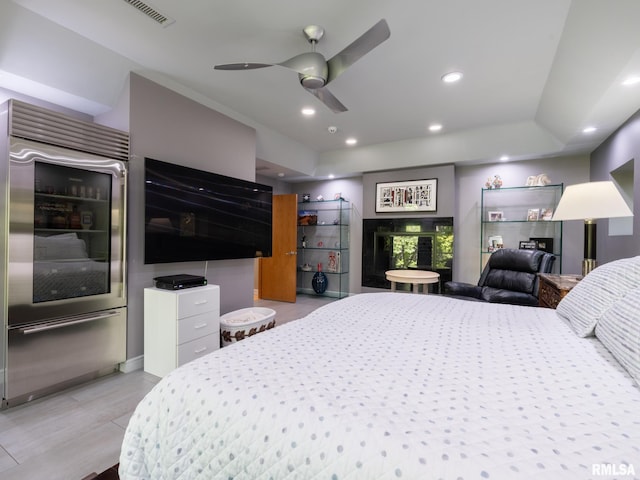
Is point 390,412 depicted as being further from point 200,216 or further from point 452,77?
point 452,77

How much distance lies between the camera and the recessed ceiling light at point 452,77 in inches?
105

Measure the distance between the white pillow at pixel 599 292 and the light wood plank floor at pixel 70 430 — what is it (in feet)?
7.84

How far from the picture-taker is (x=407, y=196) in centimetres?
478

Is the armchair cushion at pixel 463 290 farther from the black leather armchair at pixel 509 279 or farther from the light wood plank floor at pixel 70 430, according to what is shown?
the light wood plank floor at pixel 70 430

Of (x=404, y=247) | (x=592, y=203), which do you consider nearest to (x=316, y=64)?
(x=592, y=203)

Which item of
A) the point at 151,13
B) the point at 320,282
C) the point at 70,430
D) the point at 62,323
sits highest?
the point at 151,13

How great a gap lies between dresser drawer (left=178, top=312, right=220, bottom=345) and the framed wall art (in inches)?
128

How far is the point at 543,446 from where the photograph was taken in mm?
613

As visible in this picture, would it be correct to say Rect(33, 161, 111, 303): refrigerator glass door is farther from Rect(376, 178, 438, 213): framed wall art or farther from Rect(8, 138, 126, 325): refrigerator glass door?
Rect(376, 178, 438, 213): framed wall art

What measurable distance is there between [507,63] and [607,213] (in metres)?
1.44

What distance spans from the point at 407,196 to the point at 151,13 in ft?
12.7

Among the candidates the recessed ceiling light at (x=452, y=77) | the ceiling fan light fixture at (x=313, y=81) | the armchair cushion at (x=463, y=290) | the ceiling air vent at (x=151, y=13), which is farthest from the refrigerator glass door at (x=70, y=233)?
the armchair cushion at (x=463, y=290)

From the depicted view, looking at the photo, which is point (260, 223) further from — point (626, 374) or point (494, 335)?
point (626, 374)

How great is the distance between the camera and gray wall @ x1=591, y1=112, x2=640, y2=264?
8.22ft
